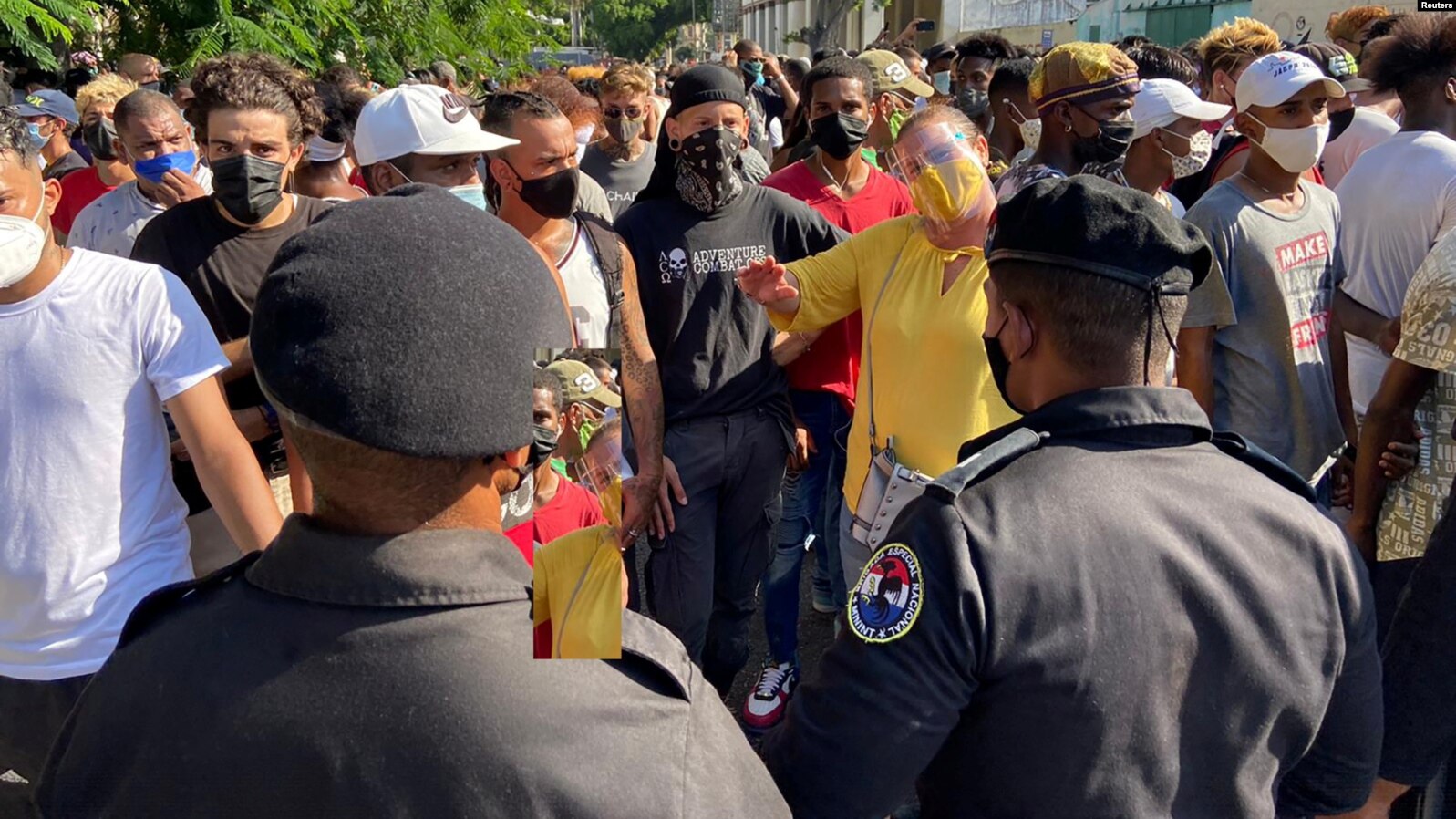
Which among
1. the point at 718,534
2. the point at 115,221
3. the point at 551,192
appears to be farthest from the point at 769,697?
the point at 115,221

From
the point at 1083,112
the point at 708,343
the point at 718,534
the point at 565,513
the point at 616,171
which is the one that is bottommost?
the point at 718,534

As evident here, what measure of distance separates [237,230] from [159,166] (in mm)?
1034

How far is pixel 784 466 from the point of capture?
4.10 m

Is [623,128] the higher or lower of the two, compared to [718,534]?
higher

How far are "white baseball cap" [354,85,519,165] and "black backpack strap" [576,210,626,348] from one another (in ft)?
1.23

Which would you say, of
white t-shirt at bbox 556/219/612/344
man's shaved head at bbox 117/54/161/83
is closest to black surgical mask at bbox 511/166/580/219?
white t-shirt at bbox 556/219/612/344

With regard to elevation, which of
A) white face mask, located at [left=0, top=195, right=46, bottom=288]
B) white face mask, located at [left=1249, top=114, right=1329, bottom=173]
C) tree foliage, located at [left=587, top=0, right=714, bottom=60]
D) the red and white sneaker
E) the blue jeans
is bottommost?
tree foliage, located at [left=587, top=0, right=714, bottom=60]

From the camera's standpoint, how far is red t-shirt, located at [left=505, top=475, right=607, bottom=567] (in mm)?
2824

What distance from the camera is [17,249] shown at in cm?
226

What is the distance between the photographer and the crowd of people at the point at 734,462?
1182 mm

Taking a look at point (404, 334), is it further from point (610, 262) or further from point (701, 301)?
point (701, 301)

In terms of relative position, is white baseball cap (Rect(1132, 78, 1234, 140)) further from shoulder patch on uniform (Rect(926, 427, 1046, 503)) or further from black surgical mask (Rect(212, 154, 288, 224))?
black surgical mask (Rect(212, 154, 288, 224))

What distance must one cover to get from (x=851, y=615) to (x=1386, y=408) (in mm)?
2175

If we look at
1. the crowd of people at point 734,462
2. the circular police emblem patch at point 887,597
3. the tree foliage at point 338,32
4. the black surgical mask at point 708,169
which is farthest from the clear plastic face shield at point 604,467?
the tree foliage at point 338,32
